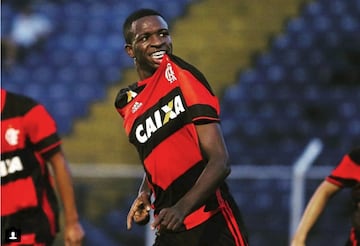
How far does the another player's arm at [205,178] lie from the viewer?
3.81 meters

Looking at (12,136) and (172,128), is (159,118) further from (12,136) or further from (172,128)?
(12,136)

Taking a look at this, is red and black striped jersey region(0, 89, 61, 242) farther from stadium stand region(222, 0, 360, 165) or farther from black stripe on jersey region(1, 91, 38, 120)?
stadium stand region(222, 0, 360, 165)

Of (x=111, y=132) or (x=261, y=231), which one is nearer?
(x=261, y=231)

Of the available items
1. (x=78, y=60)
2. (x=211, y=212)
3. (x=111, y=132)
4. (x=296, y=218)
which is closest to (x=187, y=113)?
(x=211, y=212)

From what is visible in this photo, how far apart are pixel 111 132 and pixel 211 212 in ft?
30.3

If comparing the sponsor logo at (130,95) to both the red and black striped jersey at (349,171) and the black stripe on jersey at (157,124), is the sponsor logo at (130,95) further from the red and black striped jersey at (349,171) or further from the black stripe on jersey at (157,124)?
the red and black striped jersey at (349,171)

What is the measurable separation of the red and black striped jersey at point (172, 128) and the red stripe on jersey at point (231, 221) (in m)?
0.03

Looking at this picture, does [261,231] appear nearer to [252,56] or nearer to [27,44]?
[252,56]

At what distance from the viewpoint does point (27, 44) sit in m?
14.8

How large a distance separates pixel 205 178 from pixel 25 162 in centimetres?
206

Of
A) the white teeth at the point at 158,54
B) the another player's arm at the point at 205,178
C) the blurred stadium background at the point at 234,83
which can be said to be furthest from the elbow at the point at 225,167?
the blurred stadium background at the point at 234,83

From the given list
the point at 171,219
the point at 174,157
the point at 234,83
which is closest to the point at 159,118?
the point at 174,157

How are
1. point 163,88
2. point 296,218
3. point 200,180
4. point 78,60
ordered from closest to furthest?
point 200,180, point 163,88, point 296,218, point 78,60

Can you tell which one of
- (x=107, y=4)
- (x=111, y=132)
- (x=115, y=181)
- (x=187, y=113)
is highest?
(x=107, y=4)
